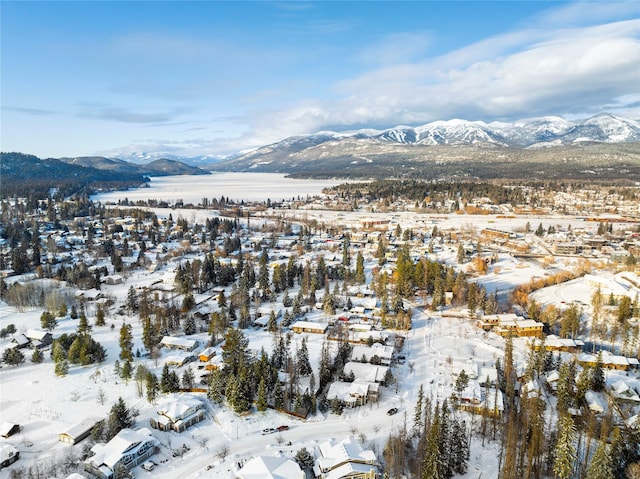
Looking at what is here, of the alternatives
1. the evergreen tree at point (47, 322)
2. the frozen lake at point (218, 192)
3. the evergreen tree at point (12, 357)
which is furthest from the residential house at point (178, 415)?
the frozen lake at point (218, 192)

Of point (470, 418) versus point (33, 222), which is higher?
point (33, 222)

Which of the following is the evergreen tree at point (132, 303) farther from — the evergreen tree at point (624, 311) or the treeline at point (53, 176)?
the treeline at point (53, 176)

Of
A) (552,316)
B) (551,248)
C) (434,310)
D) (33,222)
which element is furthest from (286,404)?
(33,222)

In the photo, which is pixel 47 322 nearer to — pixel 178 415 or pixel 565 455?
pixel 178 415

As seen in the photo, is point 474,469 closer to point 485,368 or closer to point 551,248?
point 485,368

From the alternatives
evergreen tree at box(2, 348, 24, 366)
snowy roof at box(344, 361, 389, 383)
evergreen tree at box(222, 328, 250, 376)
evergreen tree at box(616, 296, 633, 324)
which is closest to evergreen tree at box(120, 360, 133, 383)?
evergreen tree at box(222, 328, 250, 376)

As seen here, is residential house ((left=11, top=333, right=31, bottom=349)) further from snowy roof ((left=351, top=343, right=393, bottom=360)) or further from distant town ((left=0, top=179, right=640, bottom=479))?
snowy roof ((left=351, top=343, right=393, bottom=360))
